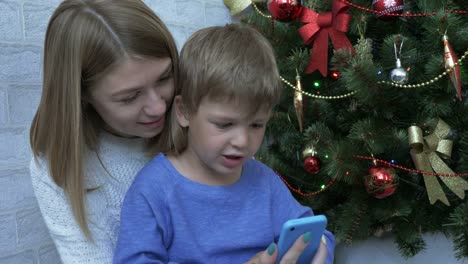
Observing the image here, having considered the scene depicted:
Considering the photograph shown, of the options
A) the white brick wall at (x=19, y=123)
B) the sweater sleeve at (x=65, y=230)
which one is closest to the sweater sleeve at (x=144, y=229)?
the sweater sleeve at (x=65, y=230)

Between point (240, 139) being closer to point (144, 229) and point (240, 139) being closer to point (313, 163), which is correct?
point (144, 229)

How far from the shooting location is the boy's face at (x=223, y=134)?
2.71 feet

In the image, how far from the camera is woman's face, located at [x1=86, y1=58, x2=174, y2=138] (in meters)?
0.90

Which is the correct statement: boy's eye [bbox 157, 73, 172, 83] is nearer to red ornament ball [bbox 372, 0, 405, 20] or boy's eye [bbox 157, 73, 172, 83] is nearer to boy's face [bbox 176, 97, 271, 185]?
boy's face [bbox 176, 97, 271, 185]

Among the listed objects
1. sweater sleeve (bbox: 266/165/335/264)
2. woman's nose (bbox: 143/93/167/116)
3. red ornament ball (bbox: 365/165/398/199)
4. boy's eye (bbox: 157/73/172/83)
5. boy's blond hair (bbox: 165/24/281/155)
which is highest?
boy's blond hair (bbox: 165/24/281/155)

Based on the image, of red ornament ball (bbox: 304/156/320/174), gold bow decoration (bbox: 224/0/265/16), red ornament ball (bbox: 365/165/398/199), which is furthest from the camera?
gold bow decoration (bbox: 224/0/265/16)

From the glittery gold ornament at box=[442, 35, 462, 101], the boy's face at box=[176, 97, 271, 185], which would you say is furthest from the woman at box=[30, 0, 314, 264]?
the glittery gold ornament at box=[442, 35, 462, 101]

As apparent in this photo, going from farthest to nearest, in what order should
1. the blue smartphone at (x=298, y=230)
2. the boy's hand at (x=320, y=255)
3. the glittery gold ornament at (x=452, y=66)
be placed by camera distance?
the glittery gold ornament at (x=452, y=66), the boy's hand at (x=320, y=255), the blue smartphone at (x=298, y=230)

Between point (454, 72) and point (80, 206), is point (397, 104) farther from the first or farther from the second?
point (80, 206)

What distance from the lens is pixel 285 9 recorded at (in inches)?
54.7

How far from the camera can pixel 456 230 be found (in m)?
1.37

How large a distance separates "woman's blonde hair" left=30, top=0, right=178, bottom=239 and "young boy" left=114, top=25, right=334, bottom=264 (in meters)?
0.09

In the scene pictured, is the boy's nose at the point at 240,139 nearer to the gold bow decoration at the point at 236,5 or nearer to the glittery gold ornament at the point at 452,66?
the glittery gold ornament at the point at 452,66

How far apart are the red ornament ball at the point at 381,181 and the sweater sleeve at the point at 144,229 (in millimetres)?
657
